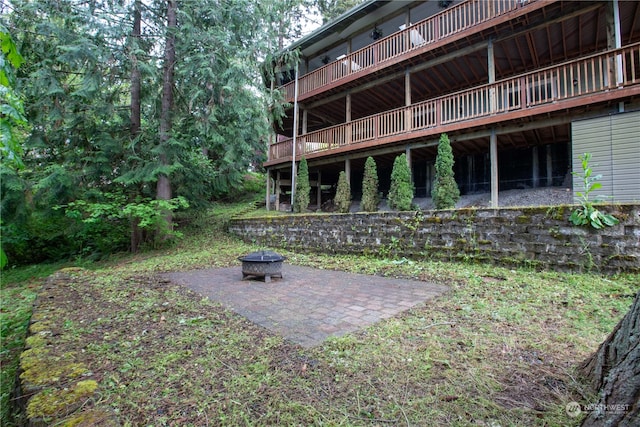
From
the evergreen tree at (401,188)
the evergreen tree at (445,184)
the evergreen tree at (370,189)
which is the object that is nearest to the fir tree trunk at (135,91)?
the evergreen tree at (370,189)

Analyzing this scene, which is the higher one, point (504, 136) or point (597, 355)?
point (504, 136)

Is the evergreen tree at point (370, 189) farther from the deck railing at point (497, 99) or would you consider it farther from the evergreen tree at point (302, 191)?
the evergreen tree at point (302, 191)

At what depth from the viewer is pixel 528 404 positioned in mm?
1527

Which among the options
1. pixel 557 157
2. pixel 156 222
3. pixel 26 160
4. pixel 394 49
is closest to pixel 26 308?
pixel 156 222

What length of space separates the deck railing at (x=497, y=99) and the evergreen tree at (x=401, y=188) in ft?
5.42

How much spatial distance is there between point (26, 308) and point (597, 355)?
742cm

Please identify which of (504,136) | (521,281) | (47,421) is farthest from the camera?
(504,136)

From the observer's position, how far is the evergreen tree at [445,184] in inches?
274

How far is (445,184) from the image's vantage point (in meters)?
7.00

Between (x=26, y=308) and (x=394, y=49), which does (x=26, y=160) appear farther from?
(x=394, y=49)

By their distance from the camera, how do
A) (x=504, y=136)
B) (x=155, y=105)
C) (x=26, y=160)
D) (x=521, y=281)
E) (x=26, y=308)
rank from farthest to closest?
(x=155, y=105)
(x=26, y=160)
(x=504, y=136)
(x=26, y=308)
(x=521, y=281)

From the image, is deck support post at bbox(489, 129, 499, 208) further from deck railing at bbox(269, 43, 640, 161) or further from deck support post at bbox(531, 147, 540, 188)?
deck support post at bbox(531, 147, 540, 188)
